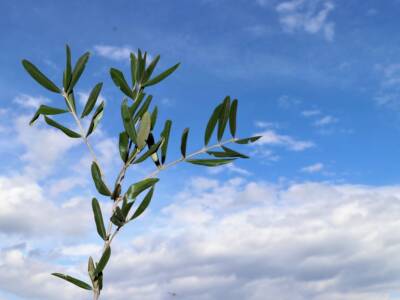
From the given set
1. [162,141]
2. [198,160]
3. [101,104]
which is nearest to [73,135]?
[101,104]

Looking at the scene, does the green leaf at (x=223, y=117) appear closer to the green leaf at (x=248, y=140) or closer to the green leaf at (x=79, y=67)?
the green leaf at (x=248, y=140)

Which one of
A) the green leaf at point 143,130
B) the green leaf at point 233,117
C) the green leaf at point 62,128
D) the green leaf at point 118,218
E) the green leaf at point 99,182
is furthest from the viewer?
the green leaf at point 233,117

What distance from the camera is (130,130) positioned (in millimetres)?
3293

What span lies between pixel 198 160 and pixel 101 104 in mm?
890

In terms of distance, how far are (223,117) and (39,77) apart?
4.72ft

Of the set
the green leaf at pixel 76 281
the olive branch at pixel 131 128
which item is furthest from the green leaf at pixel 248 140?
the green leaf at pixel 76 281

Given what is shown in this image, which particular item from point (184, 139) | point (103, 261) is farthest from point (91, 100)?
point (103, 261)

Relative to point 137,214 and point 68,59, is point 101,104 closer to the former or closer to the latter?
point 68,59

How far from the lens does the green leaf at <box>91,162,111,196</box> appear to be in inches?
123

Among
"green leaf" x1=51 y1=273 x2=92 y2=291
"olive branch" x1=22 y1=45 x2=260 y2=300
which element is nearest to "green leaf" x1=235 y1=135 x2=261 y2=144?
"olive branch" x1=22 y1=45 x2=260 y2=300

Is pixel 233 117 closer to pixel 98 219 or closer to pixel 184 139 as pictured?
pixel 184 139

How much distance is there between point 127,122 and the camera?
10.7ft

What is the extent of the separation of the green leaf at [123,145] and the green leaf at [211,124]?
0.62 meters

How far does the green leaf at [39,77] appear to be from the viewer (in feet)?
11.9
